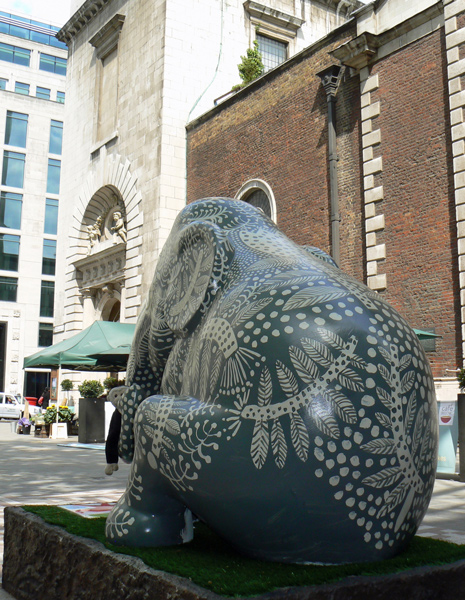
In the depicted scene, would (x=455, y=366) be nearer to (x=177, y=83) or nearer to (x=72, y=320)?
(x=177, y=83)

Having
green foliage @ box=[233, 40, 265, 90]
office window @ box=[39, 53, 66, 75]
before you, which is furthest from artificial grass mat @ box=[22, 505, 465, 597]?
office window @ box=[39, 53, 66, 75]

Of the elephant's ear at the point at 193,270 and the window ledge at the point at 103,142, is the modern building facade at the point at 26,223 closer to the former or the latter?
the window ledge at the point at 103,142

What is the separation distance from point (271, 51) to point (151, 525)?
24.2 m

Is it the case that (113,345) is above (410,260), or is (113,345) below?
below

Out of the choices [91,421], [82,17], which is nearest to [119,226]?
[91,421]

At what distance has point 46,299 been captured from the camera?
50.4 m

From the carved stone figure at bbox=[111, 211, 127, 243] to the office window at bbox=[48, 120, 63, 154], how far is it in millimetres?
31620

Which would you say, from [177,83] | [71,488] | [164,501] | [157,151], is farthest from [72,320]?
[164,501]

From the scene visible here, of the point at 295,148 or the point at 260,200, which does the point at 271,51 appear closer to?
the point at 260,200

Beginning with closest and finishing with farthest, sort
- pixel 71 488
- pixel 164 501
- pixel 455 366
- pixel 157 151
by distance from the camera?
pixel 164 501 → pixel 71 488 → pixel 455 366 → pixel 157 151

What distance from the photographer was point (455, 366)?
492 inches

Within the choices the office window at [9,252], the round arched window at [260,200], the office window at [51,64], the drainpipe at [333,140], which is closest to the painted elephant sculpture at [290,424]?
the drainpipe at [333,140]

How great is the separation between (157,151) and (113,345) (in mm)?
9192

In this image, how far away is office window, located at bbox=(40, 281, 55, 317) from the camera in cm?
5000
